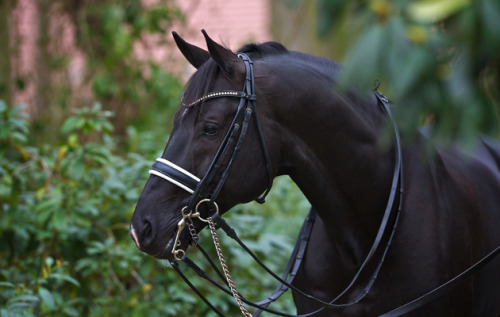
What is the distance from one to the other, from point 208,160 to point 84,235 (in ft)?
5.74

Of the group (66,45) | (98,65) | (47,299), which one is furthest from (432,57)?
(66,45)

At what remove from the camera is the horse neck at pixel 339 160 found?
217cm

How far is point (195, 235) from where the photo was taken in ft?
7.07

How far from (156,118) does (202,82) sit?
15.0 feet

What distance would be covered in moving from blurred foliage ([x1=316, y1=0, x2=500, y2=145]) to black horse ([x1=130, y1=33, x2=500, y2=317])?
1174mm

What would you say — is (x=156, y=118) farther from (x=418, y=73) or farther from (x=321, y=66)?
(x=418, y=73)

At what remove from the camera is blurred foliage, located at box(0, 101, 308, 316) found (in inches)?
133

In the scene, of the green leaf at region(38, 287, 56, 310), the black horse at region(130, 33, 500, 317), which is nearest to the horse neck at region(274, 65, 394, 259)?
the black horse at region(130, 33, 500, 317)

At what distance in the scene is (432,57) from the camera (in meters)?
0.91

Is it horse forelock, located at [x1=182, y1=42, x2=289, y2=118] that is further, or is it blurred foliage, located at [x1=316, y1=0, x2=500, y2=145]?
horse forelock, located at [x1=182, y1=42, x2=289, y2=118]

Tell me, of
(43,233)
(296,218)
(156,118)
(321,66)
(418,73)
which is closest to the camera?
(418,73)

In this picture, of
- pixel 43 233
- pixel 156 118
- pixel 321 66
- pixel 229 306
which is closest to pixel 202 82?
pixel 321 66

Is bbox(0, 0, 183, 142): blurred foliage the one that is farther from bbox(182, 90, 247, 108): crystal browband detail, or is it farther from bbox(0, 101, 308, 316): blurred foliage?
bbox(182, 90, 247, 108): crystal browband detail

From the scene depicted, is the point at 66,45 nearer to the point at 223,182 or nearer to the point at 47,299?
the point at 47,299
